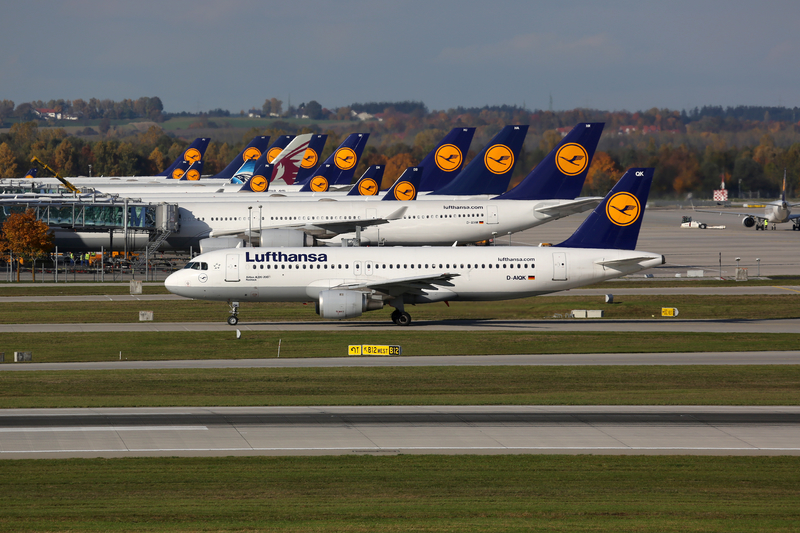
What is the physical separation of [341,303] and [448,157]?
61.0 m

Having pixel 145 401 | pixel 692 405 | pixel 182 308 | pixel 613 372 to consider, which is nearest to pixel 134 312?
pixel 182 308

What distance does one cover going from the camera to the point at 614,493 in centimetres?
2053

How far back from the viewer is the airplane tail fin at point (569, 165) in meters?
75.3

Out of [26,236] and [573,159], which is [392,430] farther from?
[26,236]

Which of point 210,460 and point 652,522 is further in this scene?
point 210,460

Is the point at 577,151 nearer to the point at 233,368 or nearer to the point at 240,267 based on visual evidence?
the point at 240,267

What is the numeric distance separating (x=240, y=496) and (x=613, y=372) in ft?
69.2

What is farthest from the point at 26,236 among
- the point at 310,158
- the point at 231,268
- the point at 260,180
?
the point at 310,158

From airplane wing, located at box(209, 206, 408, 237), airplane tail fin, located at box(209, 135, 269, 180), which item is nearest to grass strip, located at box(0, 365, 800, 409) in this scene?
airplane wing, located at box(209, 206, 408, 237)

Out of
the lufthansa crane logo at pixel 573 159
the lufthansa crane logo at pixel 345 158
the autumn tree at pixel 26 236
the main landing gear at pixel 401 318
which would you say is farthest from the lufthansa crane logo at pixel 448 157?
the main landing gear at pixel 401 318

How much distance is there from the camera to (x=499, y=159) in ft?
302

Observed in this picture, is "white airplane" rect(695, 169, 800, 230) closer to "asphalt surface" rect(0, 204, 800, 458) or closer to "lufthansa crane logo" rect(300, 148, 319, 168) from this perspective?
"lufthansa crane logo" rect(300, 148, 319, 168)

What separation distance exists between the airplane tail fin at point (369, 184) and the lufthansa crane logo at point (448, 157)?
7.43 metres

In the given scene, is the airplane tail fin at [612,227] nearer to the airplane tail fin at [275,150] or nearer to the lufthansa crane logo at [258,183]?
the lufthansa crane logo at [258,183]
